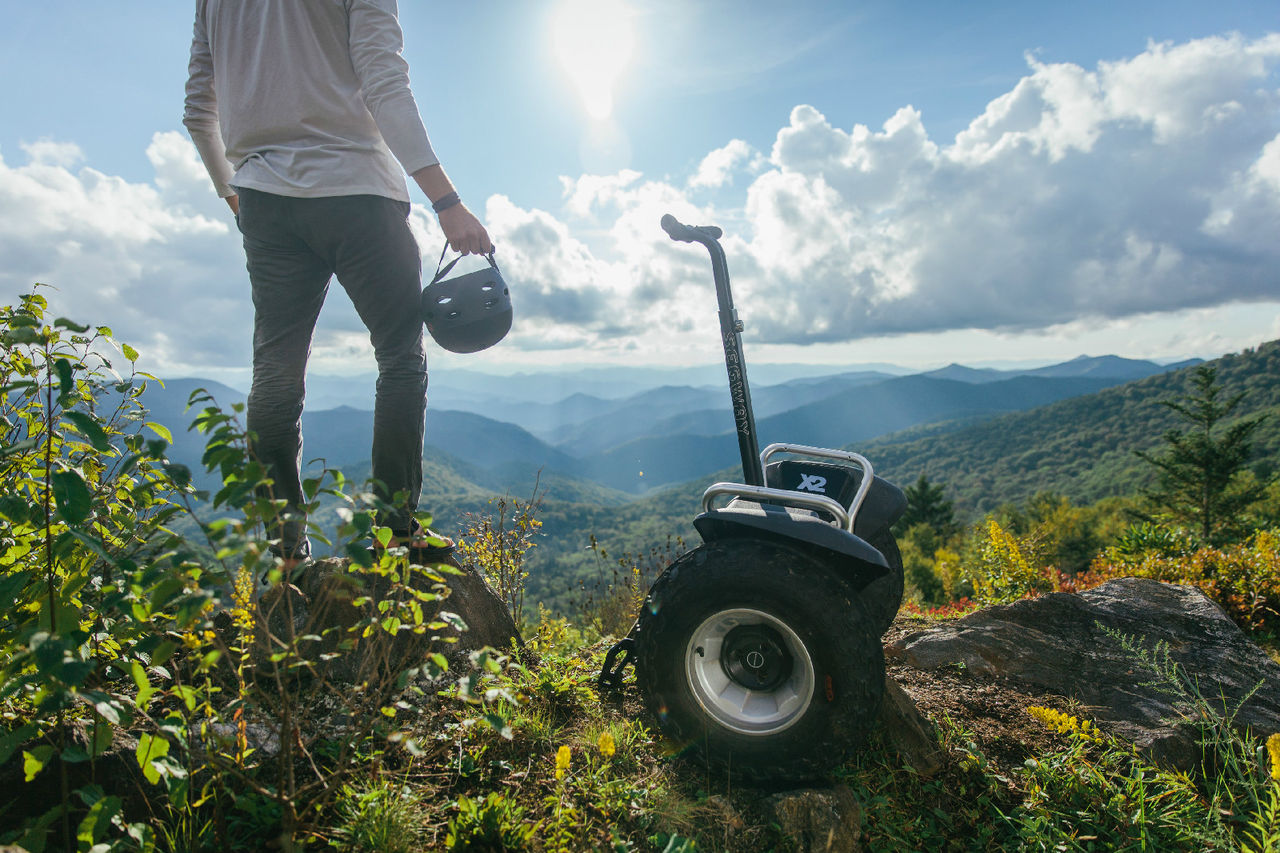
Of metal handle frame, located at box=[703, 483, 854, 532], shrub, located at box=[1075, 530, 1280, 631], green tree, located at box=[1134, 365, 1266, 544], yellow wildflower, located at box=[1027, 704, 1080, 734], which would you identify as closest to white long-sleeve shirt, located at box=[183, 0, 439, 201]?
metal handle frame, located at box=[703, 483, 854, 532]

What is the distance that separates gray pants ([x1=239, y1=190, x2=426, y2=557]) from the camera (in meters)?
2.55

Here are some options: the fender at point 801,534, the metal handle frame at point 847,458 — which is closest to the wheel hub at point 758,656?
the fender at point 801,534

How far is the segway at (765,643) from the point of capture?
216 cm

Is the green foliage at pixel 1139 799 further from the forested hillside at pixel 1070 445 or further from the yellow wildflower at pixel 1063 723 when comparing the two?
the forested hillside at pixel 1070 445

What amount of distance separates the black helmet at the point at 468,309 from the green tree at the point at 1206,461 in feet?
102

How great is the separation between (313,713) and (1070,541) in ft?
148

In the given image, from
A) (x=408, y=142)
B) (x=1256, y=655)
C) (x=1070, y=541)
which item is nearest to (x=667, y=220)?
(x=408, y=142)

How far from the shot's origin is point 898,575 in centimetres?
332

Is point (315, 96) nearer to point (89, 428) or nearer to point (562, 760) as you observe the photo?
point (89, 428)

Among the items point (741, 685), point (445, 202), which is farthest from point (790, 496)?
point (445, 202)

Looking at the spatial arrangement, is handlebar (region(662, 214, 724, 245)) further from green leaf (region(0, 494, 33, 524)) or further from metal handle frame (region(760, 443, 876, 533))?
green leaf (region(0, 494, 33, 524))

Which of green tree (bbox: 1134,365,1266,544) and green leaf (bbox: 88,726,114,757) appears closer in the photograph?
green leaf (bbox: 88,726,114,757)

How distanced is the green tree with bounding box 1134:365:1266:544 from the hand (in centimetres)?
3113

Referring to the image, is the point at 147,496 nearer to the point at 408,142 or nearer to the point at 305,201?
the point at 305,201
